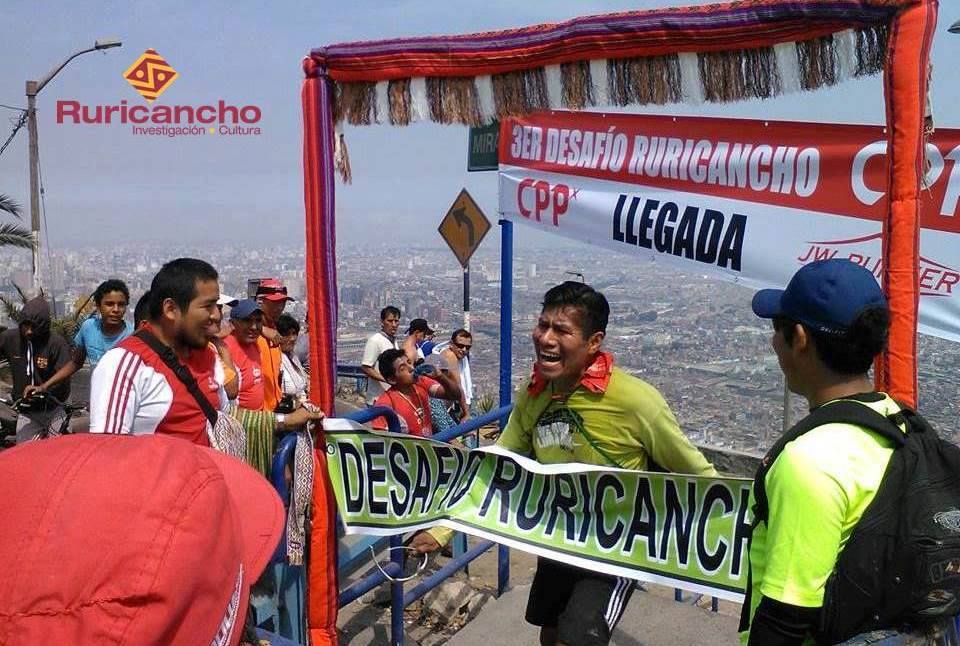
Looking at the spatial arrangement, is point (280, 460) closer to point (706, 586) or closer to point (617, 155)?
point (706, 586)

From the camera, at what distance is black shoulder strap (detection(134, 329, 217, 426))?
3.04 metres

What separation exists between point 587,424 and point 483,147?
2446 mm

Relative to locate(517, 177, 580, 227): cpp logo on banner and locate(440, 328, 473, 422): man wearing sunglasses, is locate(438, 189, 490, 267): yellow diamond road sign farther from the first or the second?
locate(517, 177, 580, 227): cpp logo on banner

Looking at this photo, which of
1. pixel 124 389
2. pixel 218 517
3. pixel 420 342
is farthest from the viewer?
pixel 420 342

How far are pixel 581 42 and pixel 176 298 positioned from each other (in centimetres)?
194

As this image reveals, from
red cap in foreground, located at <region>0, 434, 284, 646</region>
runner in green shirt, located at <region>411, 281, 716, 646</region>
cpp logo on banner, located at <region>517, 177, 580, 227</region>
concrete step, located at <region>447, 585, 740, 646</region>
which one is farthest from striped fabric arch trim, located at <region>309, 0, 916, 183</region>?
red cap in foreground, located at <region>0, 434, 284, 646</region>

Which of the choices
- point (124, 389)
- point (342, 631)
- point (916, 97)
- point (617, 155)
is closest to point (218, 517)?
point (124, 389)

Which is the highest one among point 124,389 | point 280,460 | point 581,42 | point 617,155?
point 581,42

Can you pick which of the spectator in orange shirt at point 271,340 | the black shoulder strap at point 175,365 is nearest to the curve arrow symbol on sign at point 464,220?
the spectator in orange shirt at point 271,340

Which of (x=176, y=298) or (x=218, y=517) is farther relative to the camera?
(x=176, y=298)

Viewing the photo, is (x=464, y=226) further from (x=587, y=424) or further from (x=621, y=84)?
(x=587, y=424)

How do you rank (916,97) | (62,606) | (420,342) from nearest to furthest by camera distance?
1. (62,606)
2. (916,97)
3. (420,342)

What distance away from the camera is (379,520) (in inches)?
142

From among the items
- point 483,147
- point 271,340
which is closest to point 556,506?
point 483,147
